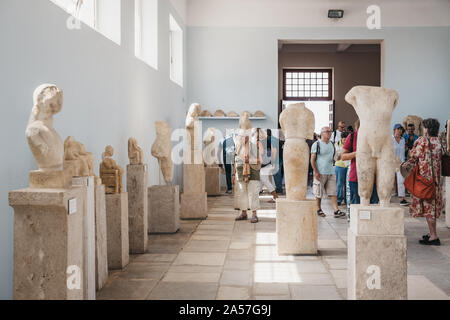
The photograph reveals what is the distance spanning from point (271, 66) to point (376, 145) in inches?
366

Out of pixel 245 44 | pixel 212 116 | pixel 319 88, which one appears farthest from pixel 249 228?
pixel 319 88

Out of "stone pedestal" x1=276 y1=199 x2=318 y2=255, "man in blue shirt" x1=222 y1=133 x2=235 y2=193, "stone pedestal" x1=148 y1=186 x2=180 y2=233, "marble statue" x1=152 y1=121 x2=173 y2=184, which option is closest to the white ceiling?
"man in blue shirt" x1=222 y1=133 x2=235 y2=193

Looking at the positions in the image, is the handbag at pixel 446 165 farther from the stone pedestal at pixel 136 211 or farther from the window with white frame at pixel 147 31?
the window with white frame at pixel 147 31

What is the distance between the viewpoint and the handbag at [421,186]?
18.4 ft

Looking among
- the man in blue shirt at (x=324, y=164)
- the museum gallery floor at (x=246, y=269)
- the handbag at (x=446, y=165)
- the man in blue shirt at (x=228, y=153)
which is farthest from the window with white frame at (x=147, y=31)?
the handbag at (x=446, y=165)

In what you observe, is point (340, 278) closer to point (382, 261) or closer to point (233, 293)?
point (382, 261)

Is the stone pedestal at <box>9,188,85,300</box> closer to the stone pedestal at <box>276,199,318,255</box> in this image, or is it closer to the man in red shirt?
the stone pedestal at <box>276,199,318,255</box>

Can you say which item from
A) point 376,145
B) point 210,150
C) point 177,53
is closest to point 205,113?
point 210,150

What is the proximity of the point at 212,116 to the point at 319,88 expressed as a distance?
21.3ft

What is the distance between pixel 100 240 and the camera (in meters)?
4.25

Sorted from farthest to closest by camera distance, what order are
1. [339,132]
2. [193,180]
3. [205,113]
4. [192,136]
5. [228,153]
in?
[205,113]
[228,153]
[339,132]
[192,136]
[193,180]

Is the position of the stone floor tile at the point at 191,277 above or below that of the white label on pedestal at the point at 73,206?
below

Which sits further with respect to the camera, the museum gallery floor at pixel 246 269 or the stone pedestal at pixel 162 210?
the stone pedestal at pixel 162 210

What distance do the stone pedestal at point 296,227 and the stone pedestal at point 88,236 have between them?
7.43ft
